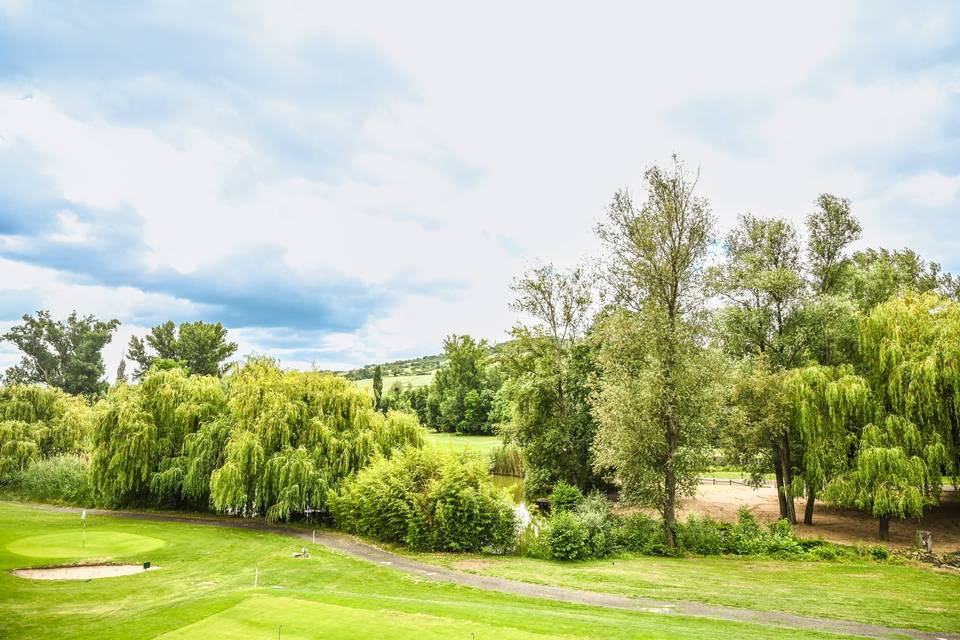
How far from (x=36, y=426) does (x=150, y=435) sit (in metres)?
14.1

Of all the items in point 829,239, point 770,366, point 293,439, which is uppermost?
point 829,239

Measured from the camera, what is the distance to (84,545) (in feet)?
63.2

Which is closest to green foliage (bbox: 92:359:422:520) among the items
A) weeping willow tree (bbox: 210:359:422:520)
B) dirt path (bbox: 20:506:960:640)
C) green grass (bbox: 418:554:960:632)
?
weeping willow tree (bbox: 210:359:422:520)

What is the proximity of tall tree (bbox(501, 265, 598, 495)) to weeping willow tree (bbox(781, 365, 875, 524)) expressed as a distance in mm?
10631

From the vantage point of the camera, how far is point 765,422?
23.4m

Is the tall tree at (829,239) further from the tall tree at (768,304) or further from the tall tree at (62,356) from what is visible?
the tall tree at (62,356)

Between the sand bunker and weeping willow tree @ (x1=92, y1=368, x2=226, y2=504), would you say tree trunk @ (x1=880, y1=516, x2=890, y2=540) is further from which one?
weeping willow tree @ (x1=92, y1=368, x2=226, y2=504)

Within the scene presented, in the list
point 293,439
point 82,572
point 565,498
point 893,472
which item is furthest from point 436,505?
point 893,472

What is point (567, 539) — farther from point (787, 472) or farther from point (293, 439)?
point (293, 439)

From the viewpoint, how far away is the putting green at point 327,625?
9.09 m

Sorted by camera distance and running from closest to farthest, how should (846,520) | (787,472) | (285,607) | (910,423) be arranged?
1. (285,607)
2. (910,423)
3. (787,472)
4. (846,520)

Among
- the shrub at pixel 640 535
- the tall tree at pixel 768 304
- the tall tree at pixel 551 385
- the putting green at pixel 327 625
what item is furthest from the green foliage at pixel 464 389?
the putting green at pixel 327 625

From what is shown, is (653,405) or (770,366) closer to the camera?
(653,405)

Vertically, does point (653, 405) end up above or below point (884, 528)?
above
